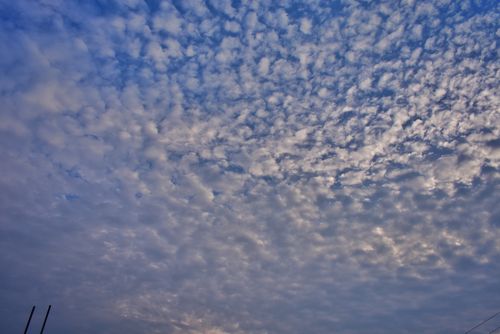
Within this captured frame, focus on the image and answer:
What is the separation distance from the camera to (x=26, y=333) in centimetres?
6519

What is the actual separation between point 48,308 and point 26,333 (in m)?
4.64

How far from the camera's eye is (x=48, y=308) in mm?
68625
